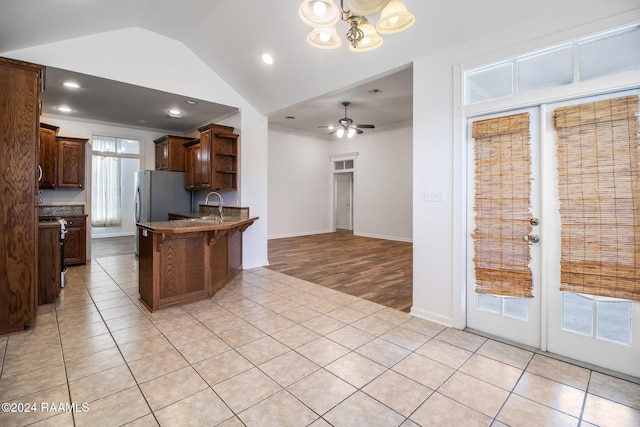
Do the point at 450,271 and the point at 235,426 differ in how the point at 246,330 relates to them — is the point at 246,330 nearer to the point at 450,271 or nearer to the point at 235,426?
the point at 235,426

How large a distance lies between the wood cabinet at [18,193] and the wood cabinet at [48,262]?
0.74 metres

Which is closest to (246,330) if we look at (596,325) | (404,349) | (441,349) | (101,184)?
(404,349)

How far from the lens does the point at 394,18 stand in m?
1.90

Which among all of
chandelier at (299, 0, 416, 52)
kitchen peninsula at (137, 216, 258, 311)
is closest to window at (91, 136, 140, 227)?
kitchen peninsula at (137, 216, 258, 311)

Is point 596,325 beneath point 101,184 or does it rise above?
beneath

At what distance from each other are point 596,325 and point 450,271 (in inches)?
41.9

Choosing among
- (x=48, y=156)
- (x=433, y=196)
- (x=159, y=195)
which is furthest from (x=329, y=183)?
(x=433, y=196)

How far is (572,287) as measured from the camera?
228cm

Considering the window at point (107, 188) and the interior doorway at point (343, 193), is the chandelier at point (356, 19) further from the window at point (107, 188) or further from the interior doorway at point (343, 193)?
the window at point (107, 188)

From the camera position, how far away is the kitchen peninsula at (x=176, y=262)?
324 cm

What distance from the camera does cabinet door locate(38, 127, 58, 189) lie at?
507 cm

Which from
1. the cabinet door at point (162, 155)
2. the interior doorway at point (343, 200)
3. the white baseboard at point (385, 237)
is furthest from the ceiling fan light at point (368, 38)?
the interior doorway at point (343, 200)

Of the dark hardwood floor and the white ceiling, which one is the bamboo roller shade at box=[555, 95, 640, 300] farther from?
the dark hardwood floor

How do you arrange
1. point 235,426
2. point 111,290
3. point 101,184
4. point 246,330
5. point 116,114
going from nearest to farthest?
point 235,426
point 246,330
point 111,290
point 116,114
point 101,184
